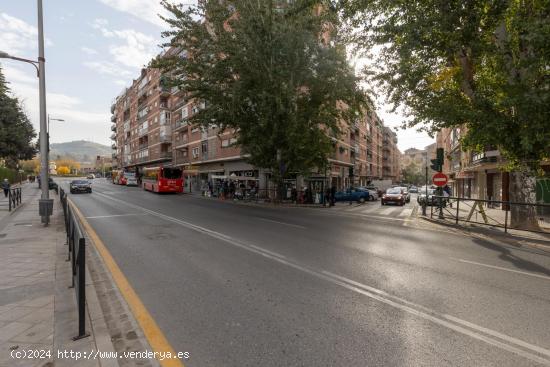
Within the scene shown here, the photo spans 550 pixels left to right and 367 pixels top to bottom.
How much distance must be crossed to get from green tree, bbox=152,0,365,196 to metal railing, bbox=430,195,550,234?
8832 mm

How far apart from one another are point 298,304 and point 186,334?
58.9 inches

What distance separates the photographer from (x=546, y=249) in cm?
798

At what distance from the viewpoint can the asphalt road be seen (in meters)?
2.96

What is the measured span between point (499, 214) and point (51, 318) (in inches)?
543

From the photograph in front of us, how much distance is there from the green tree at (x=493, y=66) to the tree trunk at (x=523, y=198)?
28 mm

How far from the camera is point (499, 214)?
1159 centimetres

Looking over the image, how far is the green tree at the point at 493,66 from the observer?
909 centimetres

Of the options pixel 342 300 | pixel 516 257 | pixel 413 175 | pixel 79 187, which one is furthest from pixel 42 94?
pixel 413 175

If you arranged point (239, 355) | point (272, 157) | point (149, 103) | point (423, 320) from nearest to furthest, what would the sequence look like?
point (239, 355), point (423, 320), point (272, 157), point (149, 103)

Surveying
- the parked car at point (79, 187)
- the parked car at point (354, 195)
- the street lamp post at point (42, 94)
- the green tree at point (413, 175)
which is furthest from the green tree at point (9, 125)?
the green tree at point (413, 175)

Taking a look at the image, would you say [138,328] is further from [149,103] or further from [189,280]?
[149,103]

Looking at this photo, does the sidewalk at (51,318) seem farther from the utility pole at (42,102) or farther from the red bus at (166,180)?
the red bus at (166,180)

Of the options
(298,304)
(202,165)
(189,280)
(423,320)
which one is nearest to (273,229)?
(189,280)

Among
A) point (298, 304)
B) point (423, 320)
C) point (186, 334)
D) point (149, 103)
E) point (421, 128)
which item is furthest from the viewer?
point (149, 103)
